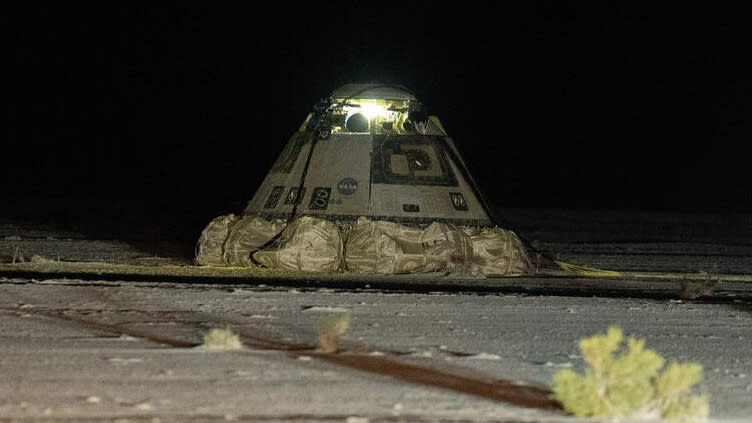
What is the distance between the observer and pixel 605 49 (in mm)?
57094

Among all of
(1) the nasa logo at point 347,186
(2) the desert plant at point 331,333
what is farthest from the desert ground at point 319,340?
(1) the nasa logo at point 347,186

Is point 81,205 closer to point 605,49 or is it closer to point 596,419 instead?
point 596,419

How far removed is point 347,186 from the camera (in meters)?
15.5

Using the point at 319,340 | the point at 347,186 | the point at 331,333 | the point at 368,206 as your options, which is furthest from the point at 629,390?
the point at 347,186

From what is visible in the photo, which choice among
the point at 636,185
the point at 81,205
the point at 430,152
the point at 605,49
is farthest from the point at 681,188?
the point at 430,152

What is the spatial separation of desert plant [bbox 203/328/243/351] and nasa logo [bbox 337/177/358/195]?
5.66 m

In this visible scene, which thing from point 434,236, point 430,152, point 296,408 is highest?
point 430,152

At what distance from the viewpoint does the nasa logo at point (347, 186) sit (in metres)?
15.4

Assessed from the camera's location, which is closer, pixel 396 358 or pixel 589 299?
pixel 396 358

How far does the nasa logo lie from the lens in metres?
15.4

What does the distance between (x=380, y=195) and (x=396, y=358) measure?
584cm

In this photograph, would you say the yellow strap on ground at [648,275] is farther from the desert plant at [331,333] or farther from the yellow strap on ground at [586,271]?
the desert plant at [331,333]

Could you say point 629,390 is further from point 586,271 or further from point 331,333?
point 586,271

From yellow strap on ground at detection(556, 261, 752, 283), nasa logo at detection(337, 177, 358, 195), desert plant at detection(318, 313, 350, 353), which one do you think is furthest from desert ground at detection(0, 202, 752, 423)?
nasa logo at detection(337, 177, 358, 195)
